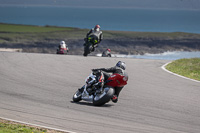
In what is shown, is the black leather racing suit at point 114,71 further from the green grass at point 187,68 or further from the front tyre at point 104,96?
the green grass at point 187,68

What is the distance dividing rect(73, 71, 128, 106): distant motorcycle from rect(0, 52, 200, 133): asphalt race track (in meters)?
0.24

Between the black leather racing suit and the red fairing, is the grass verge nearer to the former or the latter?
the red fairing

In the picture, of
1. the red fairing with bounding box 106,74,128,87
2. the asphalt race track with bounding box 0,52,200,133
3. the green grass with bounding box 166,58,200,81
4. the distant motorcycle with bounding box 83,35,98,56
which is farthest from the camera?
the distant motorcycle with bounding box 83,35,98,56

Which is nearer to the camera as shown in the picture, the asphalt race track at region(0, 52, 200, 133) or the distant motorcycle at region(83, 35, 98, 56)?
the asphalt race track at region(0, 52, 200, 133)

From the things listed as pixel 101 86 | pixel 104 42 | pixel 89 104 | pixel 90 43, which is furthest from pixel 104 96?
pixel 104 42

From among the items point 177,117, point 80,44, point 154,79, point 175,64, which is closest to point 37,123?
point 177,117

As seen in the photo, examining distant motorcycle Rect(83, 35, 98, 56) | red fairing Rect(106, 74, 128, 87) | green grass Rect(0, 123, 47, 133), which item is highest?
distant motorcycle Rect(83, 35, 98, 56)

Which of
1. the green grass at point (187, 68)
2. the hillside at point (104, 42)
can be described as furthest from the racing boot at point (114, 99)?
the hillside at point (104, 42)

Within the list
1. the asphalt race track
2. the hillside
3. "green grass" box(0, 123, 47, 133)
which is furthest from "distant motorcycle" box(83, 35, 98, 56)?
the hillside

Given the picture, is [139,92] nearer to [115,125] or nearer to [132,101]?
[132,101]

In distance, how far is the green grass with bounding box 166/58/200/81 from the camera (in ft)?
60.9

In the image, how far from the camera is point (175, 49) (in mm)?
58219

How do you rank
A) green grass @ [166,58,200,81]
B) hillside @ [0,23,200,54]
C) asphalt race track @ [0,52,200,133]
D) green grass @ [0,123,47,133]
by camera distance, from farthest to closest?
hillside @ [0,23,200,54], green grass @ [166,58,200,81], asphalt race track @ [0,52,200,133], green grass @ [0,123,47,133]

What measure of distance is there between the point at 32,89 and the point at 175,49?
151 feet
